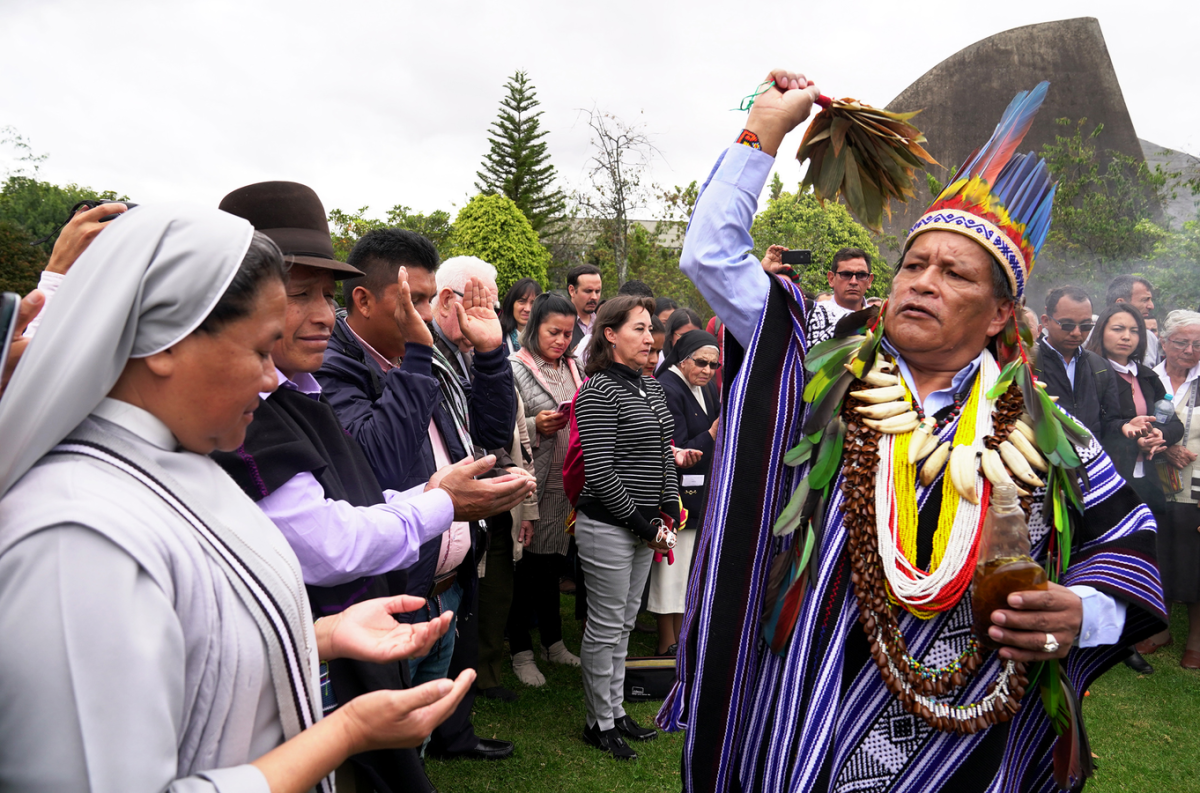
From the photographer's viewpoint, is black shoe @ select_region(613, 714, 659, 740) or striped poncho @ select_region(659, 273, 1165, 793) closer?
striped poncho @ select_region(659, 273, 1165, 793)

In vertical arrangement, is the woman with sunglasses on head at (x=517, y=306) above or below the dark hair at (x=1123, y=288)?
below

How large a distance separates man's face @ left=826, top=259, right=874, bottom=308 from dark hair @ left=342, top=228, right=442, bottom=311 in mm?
4020

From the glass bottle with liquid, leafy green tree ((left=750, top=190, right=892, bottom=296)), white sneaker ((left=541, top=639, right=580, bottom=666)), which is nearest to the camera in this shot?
the glass bottle with liquid

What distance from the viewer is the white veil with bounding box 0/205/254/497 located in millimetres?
1149

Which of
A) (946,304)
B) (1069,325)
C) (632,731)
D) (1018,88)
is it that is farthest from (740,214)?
(1018,88)

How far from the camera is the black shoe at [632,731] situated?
476 cm

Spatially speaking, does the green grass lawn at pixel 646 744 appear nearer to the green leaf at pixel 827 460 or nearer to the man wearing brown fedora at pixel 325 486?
the man wearing brown fedora at pixel 325 486

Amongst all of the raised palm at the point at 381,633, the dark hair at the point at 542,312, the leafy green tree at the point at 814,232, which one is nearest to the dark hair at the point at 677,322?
the dark hair at the point at 542,312

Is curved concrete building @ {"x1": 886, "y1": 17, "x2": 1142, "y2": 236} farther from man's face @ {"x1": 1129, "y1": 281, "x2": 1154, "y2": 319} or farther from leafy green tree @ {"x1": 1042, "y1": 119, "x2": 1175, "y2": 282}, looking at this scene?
man's face @ {"x1": 1129, "y1": 281, "x2": 1154, "y2": 319}

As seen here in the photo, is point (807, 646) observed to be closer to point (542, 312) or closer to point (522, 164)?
point (542, 312)

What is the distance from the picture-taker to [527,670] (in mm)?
5465

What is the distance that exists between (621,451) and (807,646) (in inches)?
97.2

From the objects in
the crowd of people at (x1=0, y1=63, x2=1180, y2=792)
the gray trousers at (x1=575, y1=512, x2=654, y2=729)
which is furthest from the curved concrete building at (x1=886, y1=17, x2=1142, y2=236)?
the crowd of people at (x1=0, y1=63, x2=1180, y2=792)

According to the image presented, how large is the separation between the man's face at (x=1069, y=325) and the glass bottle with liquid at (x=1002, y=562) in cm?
551
